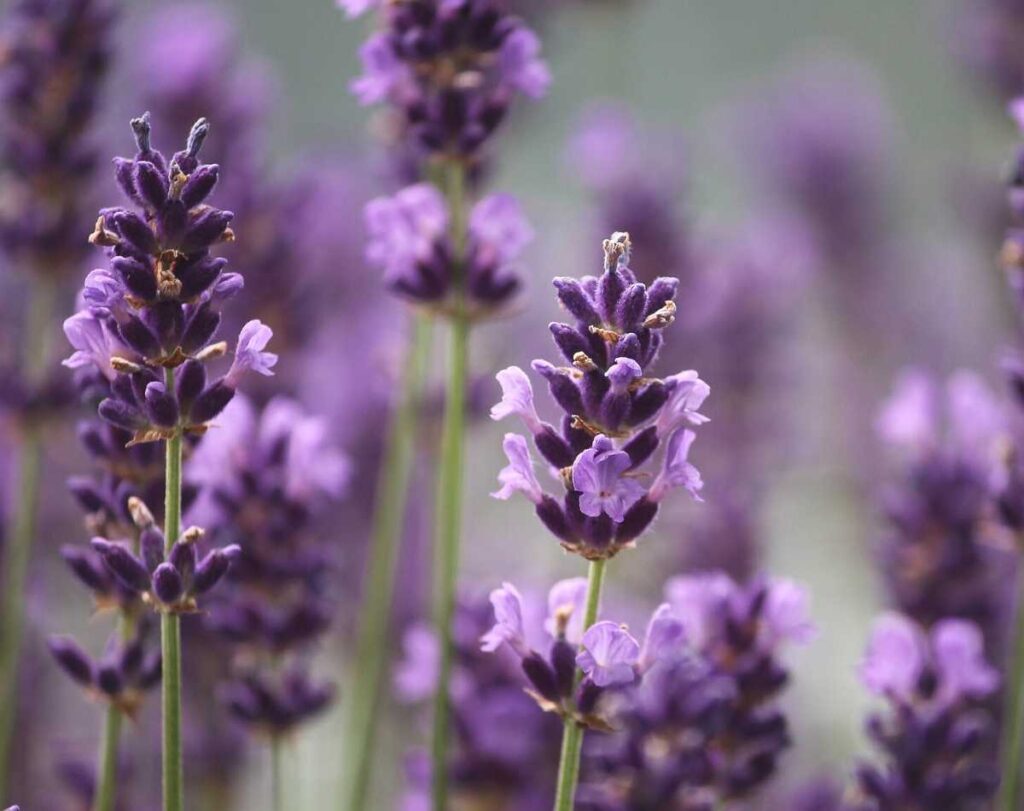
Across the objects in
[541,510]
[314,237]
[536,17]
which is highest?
[536,17]

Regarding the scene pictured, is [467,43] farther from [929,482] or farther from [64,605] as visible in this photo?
[64,605]

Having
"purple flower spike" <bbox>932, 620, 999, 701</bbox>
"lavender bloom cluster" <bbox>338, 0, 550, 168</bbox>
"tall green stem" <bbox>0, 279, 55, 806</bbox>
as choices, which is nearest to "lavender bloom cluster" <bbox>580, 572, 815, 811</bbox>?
"purple flower spike" <bbox>932, 620, 999, 701</bbox>

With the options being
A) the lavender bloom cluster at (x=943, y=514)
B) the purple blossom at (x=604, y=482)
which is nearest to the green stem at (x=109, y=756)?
the purple blossom at (x=604, y=482)

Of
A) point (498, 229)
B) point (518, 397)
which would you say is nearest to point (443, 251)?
point (498, 229)

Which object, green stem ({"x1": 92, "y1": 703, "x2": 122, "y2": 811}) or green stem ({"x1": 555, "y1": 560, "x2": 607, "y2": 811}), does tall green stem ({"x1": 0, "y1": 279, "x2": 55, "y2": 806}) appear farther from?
green stem ({"x1": 555, "y1": 560, "x2": 607, "y2": 811})

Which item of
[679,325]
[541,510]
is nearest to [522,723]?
[541,510]

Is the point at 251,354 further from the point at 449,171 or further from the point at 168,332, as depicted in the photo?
the point at 449,171
